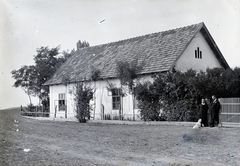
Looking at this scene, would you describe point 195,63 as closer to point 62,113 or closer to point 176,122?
point 176,122

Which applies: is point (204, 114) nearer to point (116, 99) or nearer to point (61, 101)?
point (116, 99)

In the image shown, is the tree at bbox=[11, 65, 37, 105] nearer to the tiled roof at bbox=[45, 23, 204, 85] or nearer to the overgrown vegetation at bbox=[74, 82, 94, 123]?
the tiled roof at bbox=[45, 23, 204, 85]

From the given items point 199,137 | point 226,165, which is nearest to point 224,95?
point 199,137

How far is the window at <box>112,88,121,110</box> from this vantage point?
80.0 feet

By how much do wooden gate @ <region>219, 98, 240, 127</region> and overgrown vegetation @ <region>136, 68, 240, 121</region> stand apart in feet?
6.45

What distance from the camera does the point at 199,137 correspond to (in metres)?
12.4

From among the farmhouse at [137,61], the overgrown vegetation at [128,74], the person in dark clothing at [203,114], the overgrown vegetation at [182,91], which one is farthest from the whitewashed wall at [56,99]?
the person in dark clothing at [203,114]

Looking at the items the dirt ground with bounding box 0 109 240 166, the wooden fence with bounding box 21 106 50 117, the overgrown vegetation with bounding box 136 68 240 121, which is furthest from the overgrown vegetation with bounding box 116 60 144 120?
→ the wooden fence with bounding box 21 106 50 117

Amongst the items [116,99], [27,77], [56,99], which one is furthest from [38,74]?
[116,99]

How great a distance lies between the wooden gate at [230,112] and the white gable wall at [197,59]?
21.8 feet

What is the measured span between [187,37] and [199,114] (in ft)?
26.7

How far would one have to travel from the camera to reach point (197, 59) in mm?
24453

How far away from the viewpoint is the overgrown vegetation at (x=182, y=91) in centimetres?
1802

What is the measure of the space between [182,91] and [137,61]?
20.4ft
